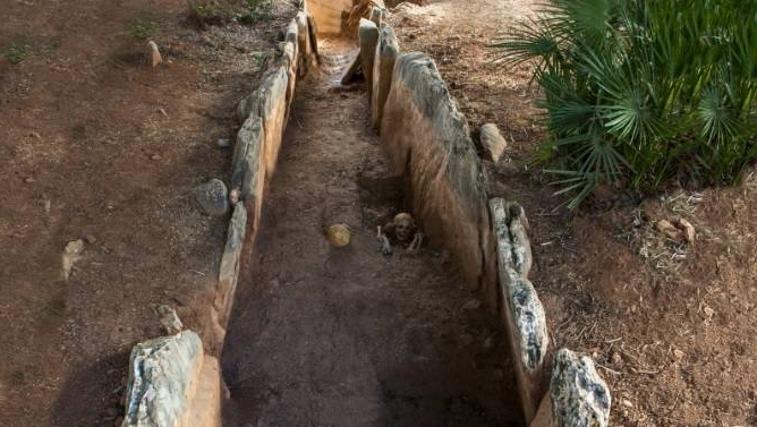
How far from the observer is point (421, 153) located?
558cm

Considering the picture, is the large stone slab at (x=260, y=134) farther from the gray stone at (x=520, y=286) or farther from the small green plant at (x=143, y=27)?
the gray stone at (x=520, y=286)

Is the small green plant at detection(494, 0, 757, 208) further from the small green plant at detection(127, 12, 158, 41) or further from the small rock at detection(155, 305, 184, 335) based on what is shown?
the small green plant at detection(127, 12, 158, 41)

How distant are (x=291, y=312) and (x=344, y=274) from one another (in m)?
0.50

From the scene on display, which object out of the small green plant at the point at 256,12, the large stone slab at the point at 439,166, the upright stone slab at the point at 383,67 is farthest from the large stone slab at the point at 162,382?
the small green plant at the point at 256,12

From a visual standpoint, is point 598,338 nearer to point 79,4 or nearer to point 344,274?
point 344,274

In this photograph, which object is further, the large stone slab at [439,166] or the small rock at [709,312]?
the large stone slab at [439,166]

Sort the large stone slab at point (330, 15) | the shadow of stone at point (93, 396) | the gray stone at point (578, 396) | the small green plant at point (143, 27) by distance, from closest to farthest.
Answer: the gray stone at point (578, 396)
the shadow of stone at point (93, 396)
the small green plant at point (143, 27)
the large stone slab at point (330, 15)

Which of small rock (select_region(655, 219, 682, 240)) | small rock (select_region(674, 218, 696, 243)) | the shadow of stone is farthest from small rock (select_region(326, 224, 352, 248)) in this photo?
small rock (select_region(674, 218, 696, 243))

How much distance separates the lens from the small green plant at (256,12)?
7641 mm

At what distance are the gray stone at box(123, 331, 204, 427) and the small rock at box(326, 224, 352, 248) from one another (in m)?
1.74

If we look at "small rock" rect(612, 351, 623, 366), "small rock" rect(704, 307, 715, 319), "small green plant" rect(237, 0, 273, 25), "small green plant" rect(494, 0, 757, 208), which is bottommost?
"small green plant" rect(237, 0, 273, 25)

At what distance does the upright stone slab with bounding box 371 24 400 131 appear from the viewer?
20.8ft

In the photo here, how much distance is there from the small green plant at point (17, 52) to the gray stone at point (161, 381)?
12.1ft

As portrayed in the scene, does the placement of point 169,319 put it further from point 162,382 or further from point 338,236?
point 338,236
